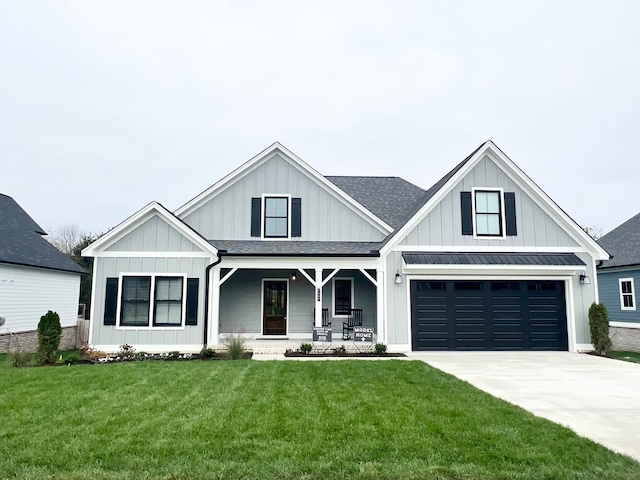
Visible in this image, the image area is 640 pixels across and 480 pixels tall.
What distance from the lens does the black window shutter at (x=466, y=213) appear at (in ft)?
42.1

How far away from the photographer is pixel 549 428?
490 centimetres

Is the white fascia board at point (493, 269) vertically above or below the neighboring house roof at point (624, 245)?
below

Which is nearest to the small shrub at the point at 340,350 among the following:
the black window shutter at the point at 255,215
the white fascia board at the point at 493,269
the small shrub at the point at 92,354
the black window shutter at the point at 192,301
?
the white fascia board at the point at 493,269

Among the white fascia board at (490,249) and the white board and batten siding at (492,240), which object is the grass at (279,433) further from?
the white fascia board at (490,249)

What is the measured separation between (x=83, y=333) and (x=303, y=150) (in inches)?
1177

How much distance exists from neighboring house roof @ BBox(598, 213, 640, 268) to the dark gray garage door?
4.57m

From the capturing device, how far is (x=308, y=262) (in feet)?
41.3

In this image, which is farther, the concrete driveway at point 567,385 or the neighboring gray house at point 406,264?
the neighboring gray house at point 406,264

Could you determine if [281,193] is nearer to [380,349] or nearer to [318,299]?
[318,299]

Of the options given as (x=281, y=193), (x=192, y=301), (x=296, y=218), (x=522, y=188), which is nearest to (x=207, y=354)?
(x=192, y=301)

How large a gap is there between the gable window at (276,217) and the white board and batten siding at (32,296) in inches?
338

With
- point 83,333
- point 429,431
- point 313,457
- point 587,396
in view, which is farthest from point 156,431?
point 83,333

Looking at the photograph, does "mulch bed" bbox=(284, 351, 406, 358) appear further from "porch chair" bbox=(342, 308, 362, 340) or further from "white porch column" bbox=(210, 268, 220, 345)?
"porch chair" bbox=(342, 308, 362, 340)

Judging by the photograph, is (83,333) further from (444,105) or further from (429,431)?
(444,105)
